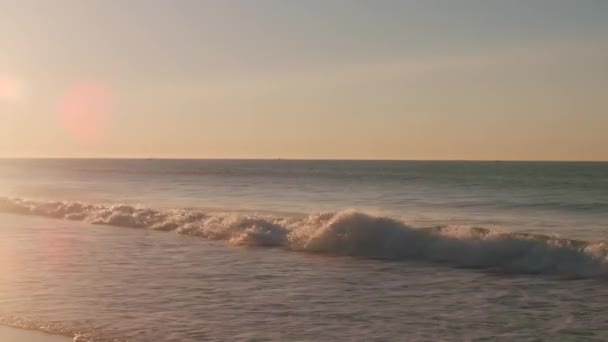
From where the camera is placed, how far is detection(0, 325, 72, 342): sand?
10.6m

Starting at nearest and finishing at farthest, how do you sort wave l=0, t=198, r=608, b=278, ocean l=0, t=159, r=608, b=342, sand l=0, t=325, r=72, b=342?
sand l=0, t=325, r=72, b=342 < ocean l=0, t=159, r=608, b=342 < wave l=0, t=198, r=608, b=278

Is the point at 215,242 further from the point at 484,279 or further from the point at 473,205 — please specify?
the point at 473,205

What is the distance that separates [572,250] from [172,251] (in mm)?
11434

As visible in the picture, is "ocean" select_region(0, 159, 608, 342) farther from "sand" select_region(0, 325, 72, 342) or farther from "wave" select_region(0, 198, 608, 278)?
"sand" select_region(0, 325, 72, 342)

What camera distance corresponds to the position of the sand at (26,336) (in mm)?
10578

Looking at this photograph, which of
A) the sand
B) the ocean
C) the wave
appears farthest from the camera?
the wave

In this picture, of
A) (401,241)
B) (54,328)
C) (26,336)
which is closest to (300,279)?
(54,328)

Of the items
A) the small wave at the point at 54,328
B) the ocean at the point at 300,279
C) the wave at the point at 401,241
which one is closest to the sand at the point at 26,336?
the small wave at the point at 54,328

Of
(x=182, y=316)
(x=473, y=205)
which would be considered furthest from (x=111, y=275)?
(x=473, y=205)

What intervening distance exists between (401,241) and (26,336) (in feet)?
43.1

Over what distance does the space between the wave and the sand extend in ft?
37.2

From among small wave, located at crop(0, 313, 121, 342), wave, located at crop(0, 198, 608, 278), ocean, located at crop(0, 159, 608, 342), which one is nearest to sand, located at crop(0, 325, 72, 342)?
small wave, located at crop(0, 313, 121, 342)

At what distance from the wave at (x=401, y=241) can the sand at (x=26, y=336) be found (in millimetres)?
11349

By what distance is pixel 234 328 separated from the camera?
11258mm
